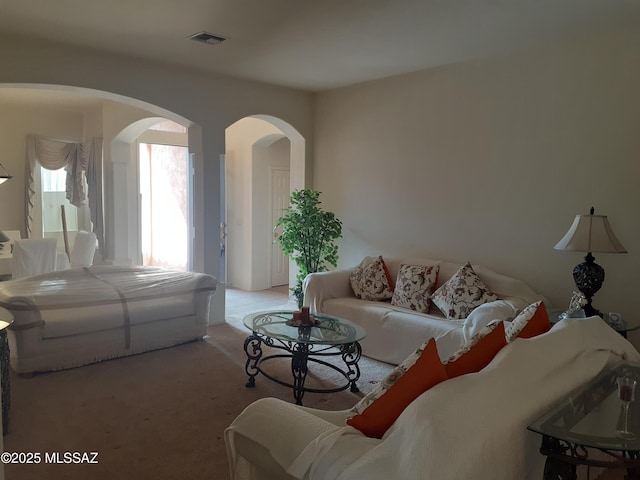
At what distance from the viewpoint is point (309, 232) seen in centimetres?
529

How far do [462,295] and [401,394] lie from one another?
97.3 inches

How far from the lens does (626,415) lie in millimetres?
1622

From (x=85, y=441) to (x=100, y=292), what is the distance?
1649 millimetres

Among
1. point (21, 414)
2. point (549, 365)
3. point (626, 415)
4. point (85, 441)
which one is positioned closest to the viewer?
point (626, 415)

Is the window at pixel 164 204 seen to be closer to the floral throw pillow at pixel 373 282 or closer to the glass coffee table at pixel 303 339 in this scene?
the floral throw pillow at pixel 373 282

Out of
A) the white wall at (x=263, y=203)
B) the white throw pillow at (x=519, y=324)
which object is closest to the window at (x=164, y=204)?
the white wall at (x=263, y=203)

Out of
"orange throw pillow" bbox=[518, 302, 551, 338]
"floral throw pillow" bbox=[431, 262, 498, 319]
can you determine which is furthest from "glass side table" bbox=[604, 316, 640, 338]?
"orange throw pillow" bbox=[518, 302, 551, 338]

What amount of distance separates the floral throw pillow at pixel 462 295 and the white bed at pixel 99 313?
7.06 feet

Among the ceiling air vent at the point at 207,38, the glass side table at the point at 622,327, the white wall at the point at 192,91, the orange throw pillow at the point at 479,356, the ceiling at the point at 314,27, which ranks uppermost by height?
the ceiling at the point at 314,27

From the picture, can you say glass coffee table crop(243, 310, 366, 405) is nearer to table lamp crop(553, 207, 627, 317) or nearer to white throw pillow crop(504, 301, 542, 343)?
white throw pillow crop(504, 301, 542, 343)

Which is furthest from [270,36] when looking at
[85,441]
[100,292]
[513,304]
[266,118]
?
[85,441]

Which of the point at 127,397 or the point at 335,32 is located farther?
the point at 335,32

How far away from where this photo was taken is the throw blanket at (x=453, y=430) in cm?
133

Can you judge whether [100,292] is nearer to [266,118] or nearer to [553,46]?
[266,118]
